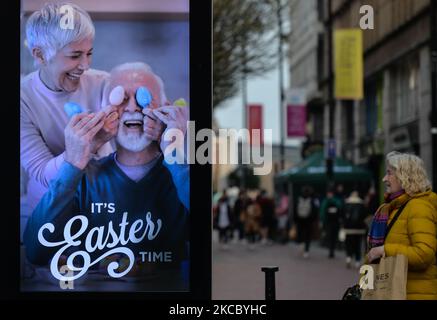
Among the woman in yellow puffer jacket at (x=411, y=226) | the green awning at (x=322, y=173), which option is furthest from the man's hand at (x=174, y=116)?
the green awning at (x=322, y=173)

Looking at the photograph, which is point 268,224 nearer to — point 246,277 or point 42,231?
point 246,277

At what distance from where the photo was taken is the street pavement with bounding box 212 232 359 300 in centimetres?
1562

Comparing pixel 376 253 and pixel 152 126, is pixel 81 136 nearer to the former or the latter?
pixel 152 126

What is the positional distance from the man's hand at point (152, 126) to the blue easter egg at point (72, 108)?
425 millimetres

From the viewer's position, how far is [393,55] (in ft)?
118

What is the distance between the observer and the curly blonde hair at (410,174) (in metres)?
6.36

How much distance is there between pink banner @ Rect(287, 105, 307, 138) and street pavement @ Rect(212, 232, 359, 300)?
40.7ft

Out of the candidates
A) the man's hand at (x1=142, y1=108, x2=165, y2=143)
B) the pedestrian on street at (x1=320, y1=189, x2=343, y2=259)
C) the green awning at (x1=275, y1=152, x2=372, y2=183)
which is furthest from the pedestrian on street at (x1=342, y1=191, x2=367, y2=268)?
the man's hand at (x1=142, y1=108, x2=165, y2=143)

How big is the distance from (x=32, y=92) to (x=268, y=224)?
28.8 m

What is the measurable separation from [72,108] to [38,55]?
17.3 inches

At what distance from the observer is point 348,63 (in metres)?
31.8

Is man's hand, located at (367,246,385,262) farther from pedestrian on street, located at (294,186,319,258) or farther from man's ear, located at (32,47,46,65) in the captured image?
pedestrian on street, located at (294,186,319,258)

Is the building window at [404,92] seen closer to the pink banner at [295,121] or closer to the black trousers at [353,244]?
the pink banner at [295,121]
